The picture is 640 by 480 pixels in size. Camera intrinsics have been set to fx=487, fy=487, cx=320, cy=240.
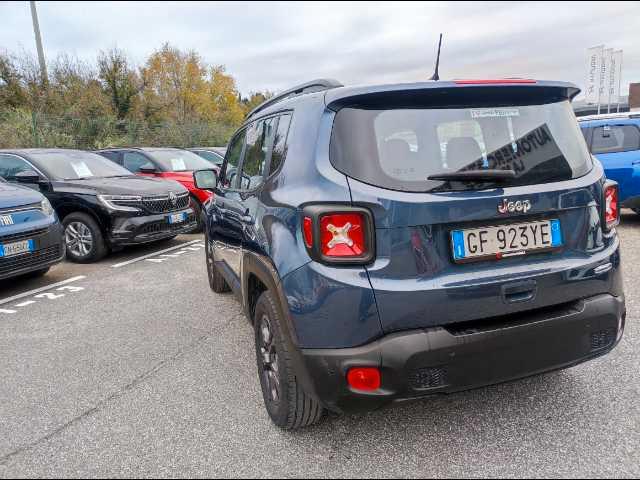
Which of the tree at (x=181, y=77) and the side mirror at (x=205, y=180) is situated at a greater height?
the tree at (x=181, y=77)

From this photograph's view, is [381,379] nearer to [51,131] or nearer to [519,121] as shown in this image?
[519,121]

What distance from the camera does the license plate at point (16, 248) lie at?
15.9ft

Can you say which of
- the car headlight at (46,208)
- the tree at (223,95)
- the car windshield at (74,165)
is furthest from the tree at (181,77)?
the car headlight at (46,208)

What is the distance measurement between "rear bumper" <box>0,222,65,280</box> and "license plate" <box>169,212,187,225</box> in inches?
74.1

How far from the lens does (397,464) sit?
218 centimetres

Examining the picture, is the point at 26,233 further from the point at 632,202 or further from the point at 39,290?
the point at 632,202

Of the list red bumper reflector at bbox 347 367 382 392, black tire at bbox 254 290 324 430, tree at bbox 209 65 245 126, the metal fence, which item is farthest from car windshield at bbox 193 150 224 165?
tree at bbox 209 65 245 126

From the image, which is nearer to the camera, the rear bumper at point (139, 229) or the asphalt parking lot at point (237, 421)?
the asphalt parking lot at point (237, 421)

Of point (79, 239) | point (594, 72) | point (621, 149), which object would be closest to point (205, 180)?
point (79, 239)

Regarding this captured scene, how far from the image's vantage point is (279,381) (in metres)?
2.36

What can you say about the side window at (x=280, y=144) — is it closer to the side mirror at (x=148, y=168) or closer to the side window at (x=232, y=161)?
the side window at (x=232, y=161)

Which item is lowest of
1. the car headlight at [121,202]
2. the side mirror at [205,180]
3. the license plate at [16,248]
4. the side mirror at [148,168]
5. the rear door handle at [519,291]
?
the license plate at [16,248]

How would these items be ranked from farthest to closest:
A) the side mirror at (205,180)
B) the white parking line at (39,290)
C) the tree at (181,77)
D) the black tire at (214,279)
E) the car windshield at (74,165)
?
1. the tree at (181,77)
2. the car windshield at (74,165)
3. the white parking line at (39,290)
4. the black tire at (214,279)
5. the side mirror at (205,180)

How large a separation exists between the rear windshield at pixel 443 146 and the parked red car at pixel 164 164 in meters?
7.37
